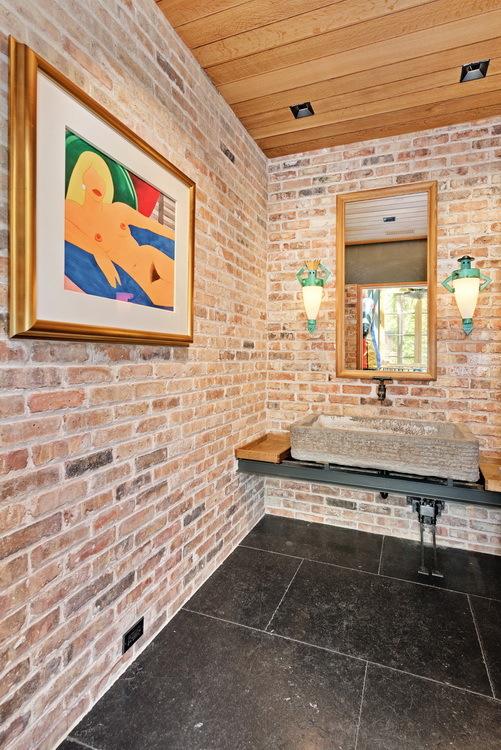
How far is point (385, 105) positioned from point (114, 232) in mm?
1913

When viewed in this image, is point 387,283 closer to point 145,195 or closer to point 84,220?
point 145,195

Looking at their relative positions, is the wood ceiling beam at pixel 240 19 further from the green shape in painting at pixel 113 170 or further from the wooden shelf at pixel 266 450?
the wooden shelf at pixel 266 450

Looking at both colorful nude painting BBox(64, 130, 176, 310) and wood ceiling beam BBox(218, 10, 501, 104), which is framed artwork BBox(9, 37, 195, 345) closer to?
colorful nude painting BBox(64, 130, 176, 310)

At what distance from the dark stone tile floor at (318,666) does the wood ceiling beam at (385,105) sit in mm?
2738

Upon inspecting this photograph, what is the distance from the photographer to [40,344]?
3.71 feet

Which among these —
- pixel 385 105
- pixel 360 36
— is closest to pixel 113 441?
pixel 360 36

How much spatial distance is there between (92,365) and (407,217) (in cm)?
227

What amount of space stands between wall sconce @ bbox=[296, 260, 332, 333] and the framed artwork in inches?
45.8

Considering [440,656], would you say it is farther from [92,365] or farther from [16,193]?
[16,193]

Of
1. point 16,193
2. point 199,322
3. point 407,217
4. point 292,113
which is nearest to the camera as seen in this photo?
point 16,193

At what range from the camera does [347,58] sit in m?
1.94

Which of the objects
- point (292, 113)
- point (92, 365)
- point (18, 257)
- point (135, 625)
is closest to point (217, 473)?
point (135, 625)

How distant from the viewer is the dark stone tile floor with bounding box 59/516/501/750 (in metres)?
1.28

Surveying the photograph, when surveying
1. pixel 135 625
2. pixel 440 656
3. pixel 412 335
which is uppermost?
pixel 412 335
